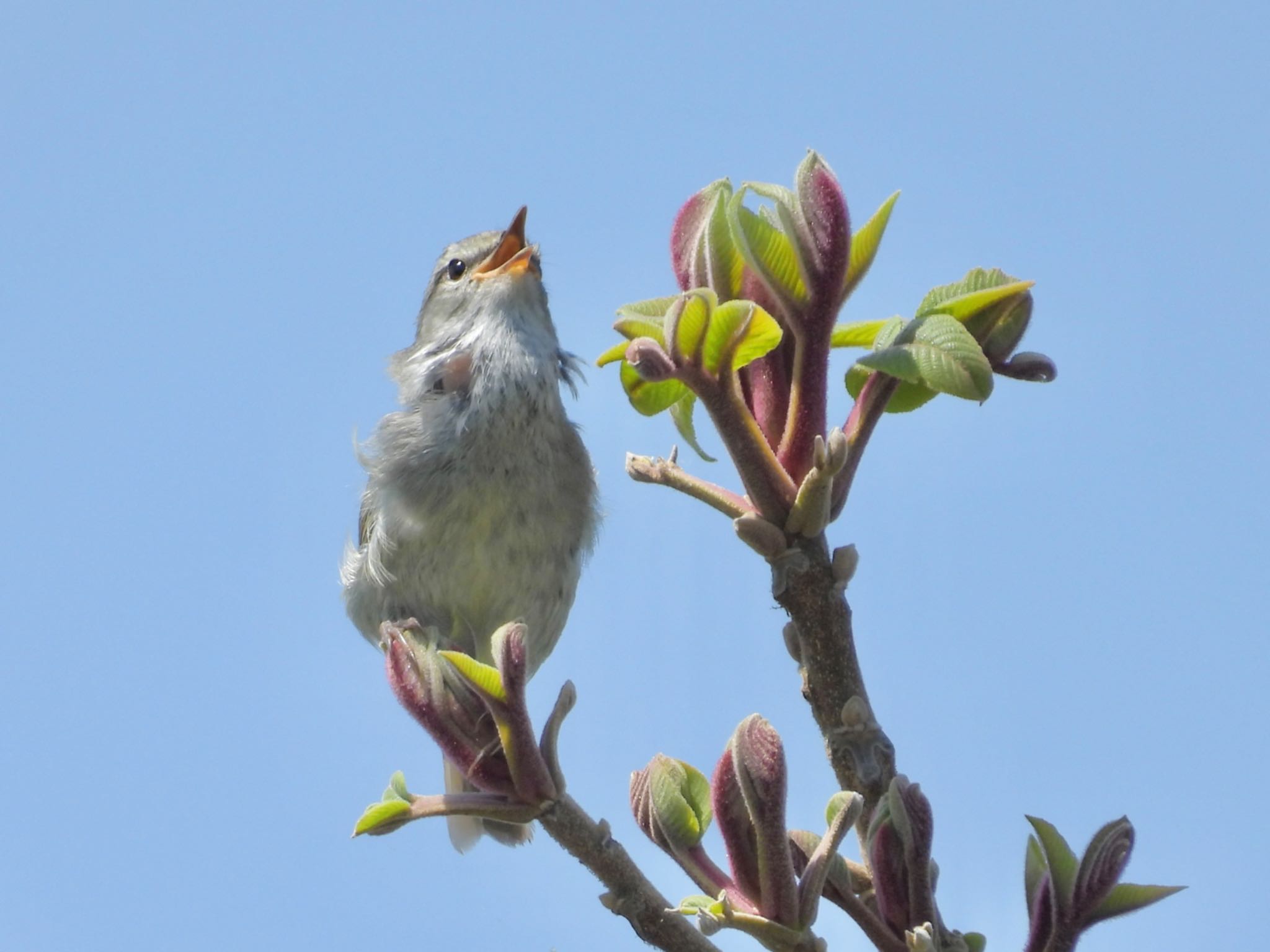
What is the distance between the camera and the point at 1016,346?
1.99 meters

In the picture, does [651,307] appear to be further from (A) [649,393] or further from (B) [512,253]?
(B) [512,253]

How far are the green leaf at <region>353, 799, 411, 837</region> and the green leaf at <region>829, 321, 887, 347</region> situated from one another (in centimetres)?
104

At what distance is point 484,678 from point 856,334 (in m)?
0.83

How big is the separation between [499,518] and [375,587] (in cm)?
67

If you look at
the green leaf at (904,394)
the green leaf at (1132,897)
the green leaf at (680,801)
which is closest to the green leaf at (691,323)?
the green leaf at (904,394)

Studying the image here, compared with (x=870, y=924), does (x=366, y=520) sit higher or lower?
higher

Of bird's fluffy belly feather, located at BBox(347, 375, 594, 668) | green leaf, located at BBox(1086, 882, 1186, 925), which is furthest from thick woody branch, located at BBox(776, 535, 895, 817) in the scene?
bird's fluffy belly feather, located at BBox(347, 375, 594, 668)

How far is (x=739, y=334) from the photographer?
184 cm

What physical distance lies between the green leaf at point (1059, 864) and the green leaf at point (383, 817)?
3.30 ft

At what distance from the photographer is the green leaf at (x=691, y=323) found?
1828mm

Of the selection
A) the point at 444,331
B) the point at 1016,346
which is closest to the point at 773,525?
→ the point at 1016,346

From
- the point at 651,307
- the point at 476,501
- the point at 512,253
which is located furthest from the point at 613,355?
the point at 512,253

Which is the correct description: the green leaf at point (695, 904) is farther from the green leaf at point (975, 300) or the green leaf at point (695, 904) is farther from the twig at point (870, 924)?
the green leaf at point (975, 300)

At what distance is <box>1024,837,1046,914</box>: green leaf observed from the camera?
6.35 ft
